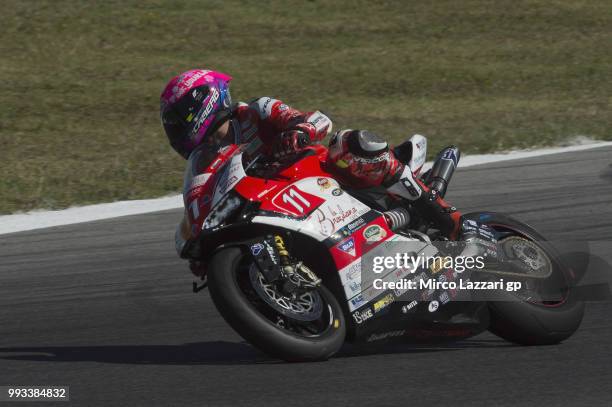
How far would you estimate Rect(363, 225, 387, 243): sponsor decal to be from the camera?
5590 mm

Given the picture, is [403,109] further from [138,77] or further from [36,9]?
[36,9]

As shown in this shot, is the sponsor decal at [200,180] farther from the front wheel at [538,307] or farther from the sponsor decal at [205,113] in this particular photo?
the front wheel at [538,307]

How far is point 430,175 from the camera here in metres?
6.19

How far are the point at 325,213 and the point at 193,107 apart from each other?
907 millimetres

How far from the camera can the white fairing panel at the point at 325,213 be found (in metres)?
5.40

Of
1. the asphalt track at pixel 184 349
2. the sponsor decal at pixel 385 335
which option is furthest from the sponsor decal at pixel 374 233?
the asphalt track at pixel 184 349

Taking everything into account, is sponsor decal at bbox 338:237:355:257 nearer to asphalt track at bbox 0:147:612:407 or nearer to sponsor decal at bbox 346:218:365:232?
sponsor decal at bbox 346:218:365:232

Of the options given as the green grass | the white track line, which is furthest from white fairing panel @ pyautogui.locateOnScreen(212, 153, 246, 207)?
the green grass

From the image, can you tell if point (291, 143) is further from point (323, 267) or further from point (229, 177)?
point (323, 267)

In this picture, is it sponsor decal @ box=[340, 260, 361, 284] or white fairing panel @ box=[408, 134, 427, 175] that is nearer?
sponsor decal @ box=[340, 260, 361, 284]

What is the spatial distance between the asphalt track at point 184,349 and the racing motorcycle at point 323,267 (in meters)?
0.16

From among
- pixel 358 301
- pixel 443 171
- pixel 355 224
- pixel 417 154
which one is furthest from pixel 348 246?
pixel 443 171

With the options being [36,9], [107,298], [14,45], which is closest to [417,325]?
[107,298]

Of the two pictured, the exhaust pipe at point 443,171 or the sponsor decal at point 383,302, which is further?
the exhaust pipe at point 443,171
